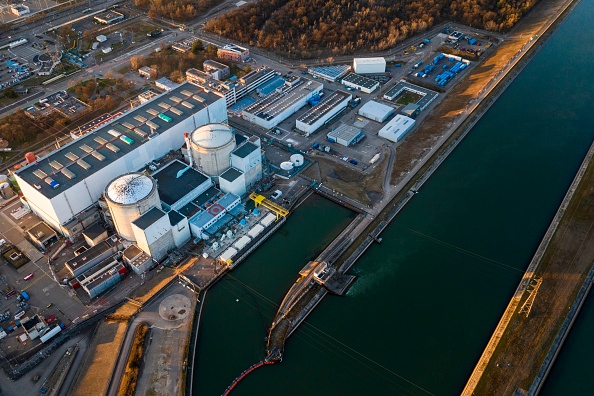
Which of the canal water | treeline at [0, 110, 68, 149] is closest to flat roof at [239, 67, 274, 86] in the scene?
treeline at [0, 110, 68, 149]

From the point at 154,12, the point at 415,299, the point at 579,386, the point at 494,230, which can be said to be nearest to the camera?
the point at 579,386

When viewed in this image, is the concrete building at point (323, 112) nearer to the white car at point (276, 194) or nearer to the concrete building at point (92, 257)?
the white car at point (276, 194)

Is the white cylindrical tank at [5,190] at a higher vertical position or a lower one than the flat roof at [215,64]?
lower

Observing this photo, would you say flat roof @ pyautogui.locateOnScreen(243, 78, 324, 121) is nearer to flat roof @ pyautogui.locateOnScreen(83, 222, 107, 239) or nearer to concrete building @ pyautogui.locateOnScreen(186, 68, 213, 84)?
concrete building @ pyautogui.locateOnScreen(186, 68, 213, 84)

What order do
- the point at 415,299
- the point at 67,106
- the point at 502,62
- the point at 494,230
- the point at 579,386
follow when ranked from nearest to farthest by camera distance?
1. the point at 579,386
2. the point at 415,299
3. the point at 494,230
4. the point at 67,106
5. the point at 502,62

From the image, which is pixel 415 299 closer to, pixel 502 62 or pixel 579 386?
pixel 579 386

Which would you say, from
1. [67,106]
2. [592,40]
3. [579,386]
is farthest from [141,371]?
[592,40]

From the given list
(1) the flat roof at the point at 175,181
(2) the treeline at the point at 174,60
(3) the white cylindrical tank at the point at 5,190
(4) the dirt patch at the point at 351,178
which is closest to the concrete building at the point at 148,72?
(2) the treeline at the point at 174,60
